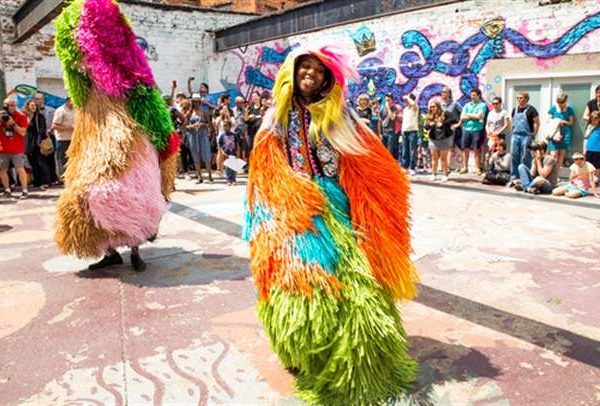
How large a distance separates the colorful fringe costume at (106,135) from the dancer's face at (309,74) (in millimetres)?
2071

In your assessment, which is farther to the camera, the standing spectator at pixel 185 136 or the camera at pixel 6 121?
the standing spectator at pixel 185 136

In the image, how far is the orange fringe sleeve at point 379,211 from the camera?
2469 mm

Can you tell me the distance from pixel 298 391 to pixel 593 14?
9360 mm

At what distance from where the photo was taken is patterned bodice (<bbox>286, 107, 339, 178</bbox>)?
2521 millimetres

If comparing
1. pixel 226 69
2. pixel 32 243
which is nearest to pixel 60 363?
pixel 32 243

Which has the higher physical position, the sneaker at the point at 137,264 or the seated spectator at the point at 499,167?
the seated spectator at the point at 499,167

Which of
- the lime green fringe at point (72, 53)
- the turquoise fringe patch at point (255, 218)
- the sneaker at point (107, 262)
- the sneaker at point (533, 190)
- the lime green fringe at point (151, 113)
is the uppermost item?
the lime green fringe at point (72, 53)

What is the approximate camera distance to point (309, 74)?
248 cm

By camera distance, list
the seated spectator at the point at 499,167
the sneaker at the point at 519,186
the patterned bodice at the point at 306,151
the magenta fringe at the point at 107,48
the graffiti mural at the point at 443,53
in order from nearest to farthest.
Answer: the patterned bodice at the point at 306,151 < the magenta fringe at the point at 107,48 < the sneaker at the point at 519,186 < the seated spectator at the point at 499,167 < the graffiti mural at the point at 443,53

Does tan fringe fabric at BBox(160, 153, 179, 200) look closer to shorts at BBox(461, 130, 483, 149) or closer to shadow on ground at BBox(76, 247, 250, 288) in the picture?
shadow on ground at BBox(76, 247, 250, 288)

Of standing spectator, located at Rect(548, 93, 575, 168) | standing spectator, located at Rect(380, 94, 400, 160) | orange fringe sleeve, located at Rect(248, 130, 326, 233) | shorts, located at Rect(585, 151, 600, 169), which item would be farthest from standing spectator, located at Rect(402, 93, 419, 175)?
orange fringe sleeve, located at Rect(248, 130, 326, 233)

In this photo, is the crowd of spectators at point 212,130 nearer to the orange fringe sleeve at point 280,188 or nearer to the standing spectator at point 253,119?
the standing spectator at point 253,119

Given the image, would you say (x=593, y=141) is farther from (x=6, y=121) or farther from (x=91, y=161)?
(x=6, y=121)

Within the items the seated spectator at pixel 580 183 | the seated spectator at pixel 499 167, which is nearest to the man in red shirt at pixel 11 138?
the seated spectator at pixel 499 167
